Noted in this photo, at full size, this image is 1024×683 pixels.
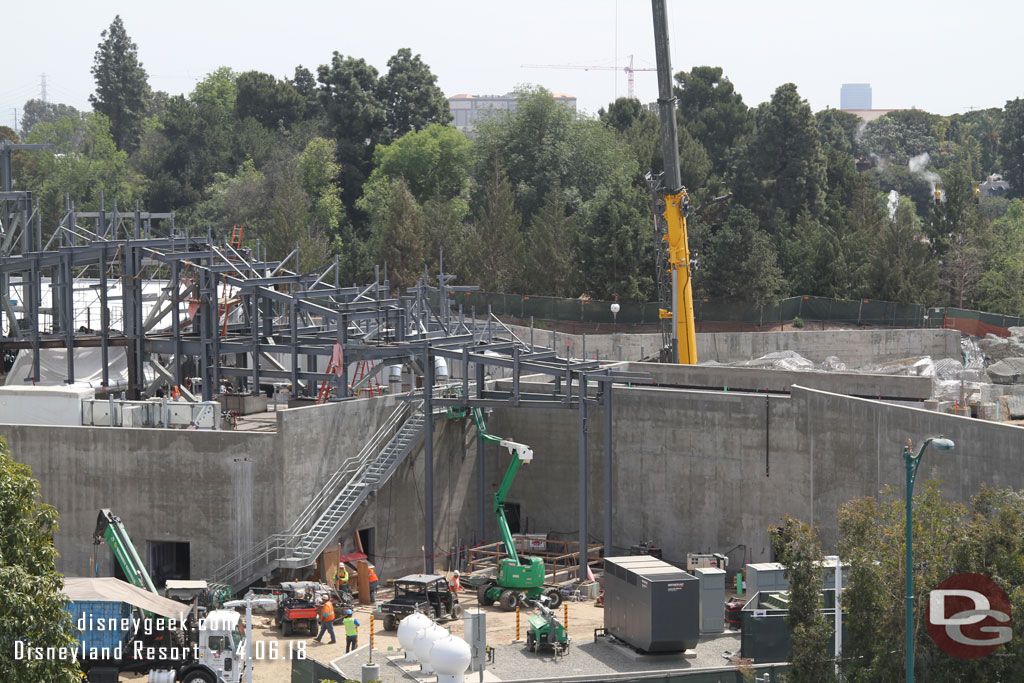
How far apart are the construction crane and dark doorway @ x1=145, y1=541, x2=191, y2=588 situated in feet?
76.1

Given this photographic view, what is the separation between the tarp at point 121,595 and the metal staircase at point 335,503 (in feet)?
20.9

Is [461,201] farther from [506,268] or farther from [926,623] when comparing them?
[926,623]

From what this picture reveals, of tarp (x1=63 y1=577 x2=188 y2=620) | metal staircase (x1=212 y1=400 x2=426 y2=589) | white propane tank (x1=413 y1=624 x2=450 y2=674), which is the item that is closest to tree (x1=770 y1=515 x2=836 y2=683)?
white propane tank (x1=413 y1=624 x2=450 y2=674)

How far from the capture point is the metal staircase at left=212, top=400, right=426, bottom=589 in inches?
1677

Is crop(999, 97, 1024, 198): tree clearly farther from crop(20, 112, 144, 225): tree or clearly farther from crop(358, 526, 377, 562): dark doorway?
crop(358, 526, 377, 562): dark doorway

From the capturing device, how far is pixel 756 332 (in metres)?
80.3

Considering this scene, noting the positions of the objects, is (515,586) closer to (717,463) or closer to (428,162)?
(717,463)

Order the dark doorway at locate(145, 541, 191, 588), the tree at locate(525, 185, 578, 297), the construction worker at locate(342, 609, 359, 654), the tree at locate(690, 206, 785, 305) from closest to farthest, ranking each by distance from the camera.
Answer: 1. the construction worker at locate(342, 609, 359, 654)
2. the dark doorway at locate(145, 541, 191, 588)
3. the tree at locate(690, 206, 785, 305)
4. the tree at locate(525, 185, 578, 297)

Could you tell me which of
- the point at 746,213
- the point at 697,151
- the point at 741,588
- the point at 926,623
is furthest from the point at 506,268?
the point at 926,623

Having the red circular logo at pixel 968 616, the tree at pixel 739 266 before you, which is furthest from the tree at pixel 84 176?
the red circular logo at pixel 968 616

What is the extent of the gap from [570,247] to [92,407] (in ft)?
153

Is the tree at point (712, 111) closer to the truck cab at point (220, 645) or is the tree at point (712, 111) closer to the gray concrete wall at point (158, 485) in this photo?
the gray concrete wall at point (158, 485)

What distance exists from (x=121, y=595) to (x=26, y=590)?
13.5 m

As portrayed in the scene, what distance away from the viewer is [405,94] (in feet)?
412
